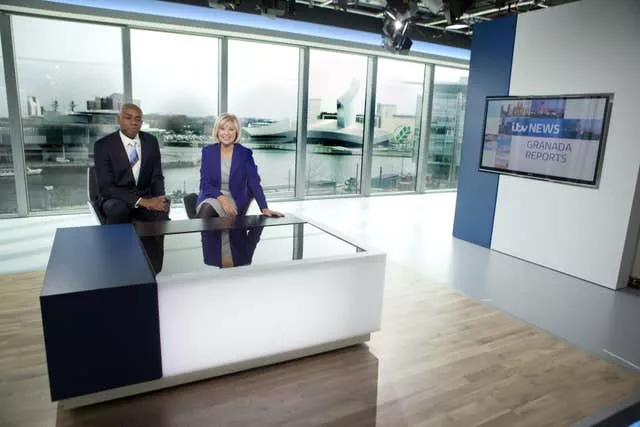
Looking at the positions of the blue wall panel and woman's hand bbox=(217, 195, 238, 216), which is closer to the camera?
woman's hand bbox=(217, 195, 238, 216)

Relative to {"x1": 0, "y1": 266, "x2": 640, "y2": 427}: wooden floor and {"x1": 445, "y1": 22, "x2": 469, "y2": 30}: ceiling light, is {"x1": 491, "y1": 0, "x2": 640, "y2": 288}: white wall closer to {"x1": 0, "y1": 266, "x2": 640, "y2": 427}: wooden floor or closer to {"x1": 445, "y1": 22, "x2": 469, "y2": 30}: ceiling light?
{"x1": 0, "y1": 266, "x2": 640, "y2": 427}: wooden floor

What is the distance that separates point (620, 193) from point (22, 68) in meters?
7.06

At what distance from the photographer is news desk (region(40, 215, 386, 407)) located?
197 cm

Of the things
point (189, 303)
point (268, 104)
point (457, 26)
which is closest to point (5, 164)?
point (268, 104)

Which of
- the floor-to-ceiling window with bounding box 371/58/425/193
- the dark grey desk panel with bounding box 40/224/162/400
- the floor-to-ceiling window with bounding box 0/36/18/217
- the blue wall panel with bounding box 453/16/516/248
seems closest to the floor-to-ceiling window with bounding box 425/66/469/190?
the floor-to-ceiling window with bounding box 371/58/425/193

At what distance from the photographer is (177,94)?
6727 millimetres

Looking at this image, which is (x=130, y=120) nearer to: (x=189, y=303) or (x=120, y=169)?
(x=120, y=169)

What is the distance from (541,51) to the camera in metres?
4.64

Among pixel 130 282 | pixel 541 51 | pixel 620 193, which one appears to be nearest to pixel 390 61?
pixel 541 51

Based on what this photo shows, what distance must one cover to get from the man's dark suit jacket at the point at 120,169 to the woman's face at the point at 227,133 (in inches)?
24.4

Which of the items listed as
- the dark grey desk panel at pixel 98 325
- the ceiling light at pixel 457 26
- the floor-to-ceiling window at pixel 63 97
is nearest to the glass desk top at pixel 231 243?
the dark grey desk panel at pixel 98 325

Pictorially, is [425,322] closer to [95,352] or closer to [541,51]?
[95,352]

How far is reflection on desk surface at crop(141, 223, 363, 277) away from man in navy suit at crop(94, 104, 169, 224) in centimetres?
100

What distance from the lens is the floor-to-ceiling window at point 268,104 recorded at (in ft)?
23.3
